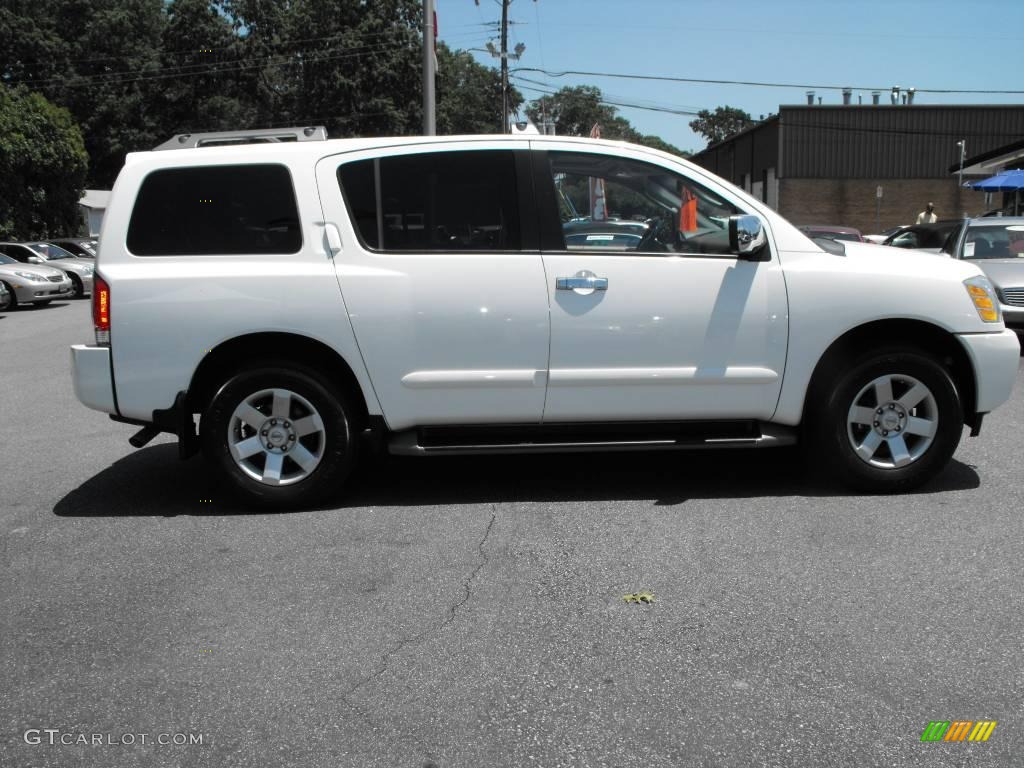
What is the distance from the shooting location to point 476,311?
522cm

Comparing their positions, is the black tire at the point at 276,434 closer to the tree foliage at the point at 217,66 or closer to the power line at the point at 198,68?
the tree foliage at the point at 217,66

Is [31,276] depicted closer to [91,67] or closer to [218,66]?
[218,66]

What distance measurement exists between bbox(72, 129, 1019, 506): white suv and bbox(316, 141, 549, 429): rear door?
0.5 inches

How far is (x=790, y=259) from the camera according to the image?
5.37 metres

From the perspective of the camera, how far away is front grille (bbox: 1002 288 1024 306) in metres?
11.3

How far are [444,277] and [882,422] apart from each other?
8.52ft

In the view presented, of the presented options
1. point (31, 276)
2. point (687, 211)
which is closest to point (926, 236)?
point (687, 211)

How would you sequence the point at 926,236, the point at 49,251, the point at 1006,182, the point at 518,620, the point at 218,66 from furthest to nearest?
the point at 218,66, the point at 49,251, the point at 1006,182, the point at 926,236, the point at 518,620

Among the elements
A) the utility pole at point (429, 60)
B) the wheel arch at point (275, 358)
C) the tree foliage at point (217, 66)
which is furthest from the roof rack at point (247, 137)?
the tree foliage at point (217, 66)

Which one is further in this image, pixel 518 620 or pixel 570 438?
pixel 570 438

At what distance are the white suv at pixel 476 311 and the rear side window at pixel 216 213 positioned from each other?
1 cm

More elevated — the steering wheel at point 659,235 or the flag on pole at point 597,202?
the flag on pole at point 597,202

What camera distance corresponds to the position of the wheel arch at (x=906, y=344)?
5465 mm

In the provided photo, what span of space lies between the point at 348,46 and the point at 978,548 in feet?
163
